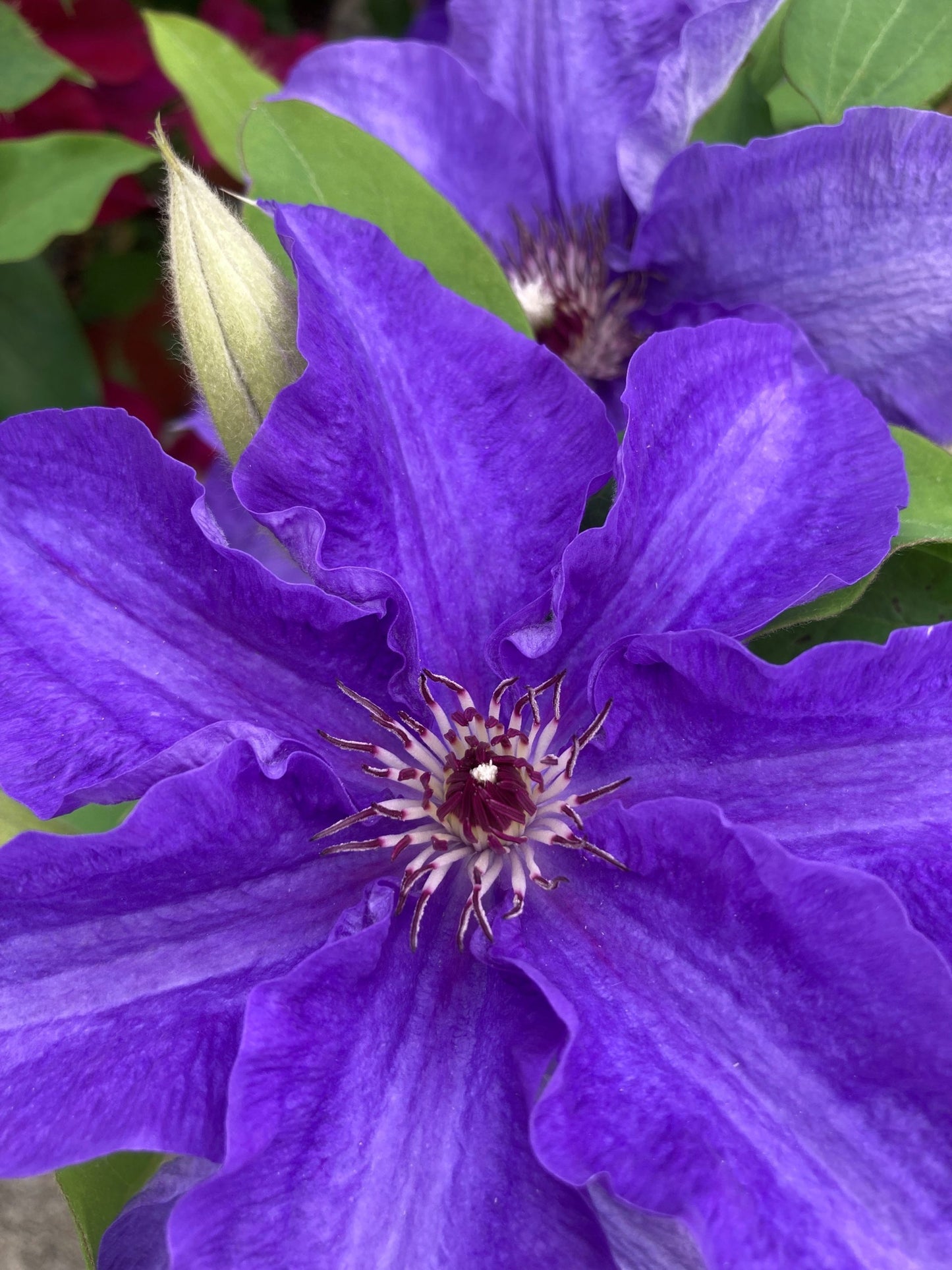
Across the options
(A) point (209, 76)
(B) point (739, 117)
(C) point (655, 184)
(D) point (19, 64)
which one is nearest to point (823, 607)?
(C) point (655, 184)

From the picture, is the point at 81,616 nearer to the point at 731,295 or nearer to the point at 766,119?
the point at 731,295

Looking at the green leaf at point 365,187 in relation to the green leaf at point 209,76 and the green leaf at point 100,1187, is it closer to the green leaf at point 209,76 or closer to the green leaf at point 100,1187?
the green leaf at point 209,76

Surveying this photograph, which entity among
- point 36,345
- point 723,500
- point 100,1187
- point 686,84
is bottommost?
point 100,1187

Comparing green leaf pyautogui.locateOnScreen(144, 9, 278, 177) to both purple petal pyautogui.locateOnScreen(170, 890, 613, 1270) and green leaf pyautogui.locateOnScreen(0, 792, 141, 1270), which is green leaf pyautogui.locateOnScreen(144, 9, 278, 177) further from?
purple petal pyautogui.locateOnScreen(170, 890, 613, 1270)

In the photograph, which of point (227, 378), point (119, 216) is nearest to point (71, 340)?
point (119, 216)

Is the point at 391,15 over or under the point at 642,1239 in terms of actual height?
over

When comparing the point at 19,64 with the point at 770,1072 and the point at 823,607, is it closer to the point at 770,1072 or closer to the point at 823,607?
the point at 823,607
